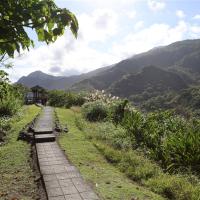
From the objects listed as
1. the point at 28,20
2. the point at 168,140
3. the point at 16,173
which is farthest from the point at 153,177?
→ the point at 28,20

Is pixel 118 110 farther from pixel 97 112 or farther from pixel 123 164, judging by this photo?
pixel 123 164

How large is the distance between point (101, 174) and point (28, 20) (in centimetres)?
553

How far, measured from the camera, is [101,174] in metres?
7.37

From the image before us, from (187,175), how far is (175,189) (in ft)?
4.09

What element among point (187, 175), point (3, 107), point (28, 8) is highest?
point (28, 8)

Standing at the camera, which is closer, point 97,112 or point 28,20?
point 28,20

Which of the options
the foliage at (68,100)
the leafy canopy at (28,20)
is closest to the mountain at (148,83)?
the foliage at (68,100)

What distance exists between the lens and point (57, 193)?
5902 mm

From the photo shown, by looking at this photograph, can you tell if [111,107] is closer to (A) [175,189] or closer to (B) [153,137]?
(B) [153,137]

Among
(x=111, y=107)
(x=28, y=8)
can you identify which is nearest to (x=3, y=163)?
(x=28, y=8)

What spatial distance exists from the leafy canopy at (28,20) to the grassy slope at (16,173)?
416cm

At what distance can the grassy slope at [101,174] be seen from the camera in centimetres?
603

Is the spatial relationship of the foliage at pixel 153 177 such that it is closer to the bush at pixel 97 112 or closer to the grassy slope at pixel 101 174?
the grassy slope at pixel 101 174

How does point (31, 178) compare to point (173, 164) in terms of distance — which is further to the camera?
point (173, 164)
